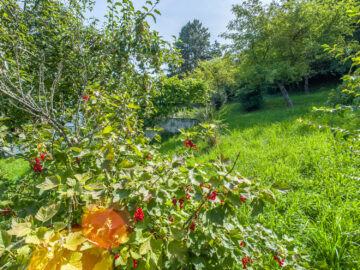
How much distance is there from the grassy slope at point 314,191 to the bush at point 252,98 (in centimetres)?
926

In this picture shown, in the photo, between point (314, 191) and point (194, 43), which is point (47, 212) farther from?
point (194, 43)

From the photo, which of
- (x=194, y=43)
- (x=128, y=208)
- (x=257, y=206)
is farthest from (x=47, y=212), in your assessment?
(x=194, y=43)

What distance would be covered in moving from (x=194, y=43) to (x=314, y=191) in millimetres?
37836

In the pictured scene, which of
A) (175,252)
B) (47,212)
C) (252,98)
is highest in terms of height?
(252,98)

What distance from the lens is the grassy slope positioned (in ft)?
4.53

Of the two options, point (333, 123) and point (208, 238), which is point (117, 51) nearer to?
point (208, 238)

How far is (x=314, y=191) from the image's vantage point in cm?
209

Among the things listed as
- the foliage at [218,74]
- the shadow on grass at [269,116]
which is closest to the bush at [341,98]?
the shadow on grass at [269,116]

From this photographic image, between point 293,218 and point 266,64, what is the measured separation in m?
10.1

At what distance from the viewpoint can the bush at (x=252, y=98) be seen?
40.6 feet

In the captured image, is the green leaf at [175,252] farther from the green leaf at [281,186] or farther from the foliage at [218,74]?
the foliage at [218,74]

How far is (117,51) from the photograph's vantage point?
1.81m

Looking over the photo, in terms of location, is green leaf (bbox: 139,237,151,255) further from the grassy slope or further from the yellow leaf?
the grassy slope

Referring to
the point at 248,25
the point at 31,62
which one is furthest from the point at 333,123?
the point at 248,25
